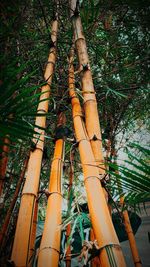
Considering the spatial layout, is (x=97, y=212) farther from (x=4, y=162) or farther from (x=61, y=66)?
(x=61, y=66)

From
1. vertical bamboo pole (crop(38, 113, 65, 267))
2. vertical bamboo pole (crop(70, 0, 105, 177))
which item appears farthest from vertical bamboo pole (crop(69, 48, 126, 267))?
vertical bamboo pole (crop(38, 113, 65, 267))

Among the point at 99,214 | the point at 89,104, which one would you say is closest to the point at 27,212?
the point at 99,214

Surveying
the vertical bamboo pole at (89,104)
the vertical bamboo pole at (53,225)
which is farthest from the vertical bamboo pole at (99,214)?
the vertical bamboo pole at (53,225)

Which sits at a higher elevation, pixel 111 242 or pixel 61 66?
pixel 61 66

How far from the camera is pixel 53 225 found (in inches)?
40.7

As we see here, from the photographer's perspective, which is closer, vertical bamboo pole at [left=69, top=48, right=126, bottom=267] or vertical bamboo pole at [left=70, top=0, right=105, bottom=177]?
vertical bamboo pole at [left=69, top=48, right=126, bottom=267]

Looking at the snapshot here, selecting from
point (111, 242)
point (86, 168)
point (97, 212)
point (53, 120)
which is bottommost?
point (111, 242)

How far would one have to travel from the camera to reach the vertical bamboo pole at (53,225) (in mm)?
894

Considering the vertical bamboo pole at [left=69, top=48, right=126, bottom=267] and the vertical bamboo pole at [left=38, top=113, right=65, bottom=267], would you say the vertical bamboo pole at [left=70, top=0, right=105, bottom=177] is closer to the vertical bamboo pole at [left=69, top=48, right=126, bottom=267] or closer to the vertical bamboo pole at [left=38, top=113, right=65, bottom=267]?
the vertical bamboo pole at [left=69, top=48, right=126, bottom=267]

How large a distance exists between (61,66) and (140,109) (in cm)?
136

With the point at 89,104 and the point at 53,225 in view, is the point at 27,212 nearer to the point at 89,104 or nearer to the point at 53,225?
the point at 53,225

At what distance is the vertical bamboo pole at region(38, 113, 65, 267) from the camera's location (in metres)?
0.89

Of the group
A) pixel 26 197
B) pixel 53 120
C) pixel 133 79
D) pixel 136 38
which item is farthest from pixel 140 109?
pixel 26 197

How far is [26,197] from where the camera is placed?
1.10 metres
